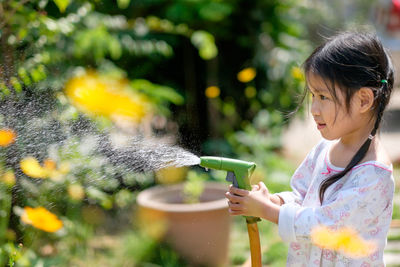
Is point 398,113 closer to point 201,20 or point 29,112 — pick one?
point 201,20

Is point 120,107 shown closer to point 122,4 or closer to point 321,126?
point 122,4

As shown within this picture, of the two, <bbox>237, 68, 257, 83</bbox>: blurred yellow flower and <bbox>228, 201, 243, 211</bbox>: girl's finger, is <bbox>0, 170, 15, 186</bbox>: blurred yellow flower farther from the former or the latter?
<bbox>237, 68, 257, 83</bbox>: blurred yellow flower

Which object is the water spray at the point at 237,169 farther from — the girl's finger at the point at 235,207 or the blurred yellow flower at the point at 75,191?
the blurred yellow flower at the point at 75,191

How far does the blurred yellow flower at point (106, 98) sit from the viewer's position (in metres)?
2.34

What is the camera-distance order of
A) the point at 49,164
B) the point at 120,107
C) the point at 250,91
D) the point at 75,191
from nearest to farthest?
the point at 49,164
the point at 75,191
the point at 120,107
the point at 250,91

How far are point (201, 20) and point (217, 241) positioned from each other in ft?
6.24

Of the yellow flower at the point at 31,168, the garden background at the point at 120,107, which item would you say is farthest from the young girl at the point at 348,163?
the yellow flower at the point at 31,168

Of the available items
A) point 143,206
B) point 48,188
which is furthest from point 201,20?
point 48,188

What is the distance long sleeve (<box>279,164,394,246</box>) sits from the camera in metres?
1.38

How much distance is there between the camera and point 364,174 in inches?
55.8

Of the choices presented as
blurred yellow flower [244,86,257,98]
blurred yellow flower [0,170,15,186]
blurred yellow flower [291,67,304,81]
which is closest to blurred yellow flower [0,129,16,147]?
blurred yellow flower [0,170,15,186]

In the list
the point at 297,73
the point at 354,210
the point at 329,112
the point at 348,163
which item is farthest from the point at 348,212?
the point at 297,73

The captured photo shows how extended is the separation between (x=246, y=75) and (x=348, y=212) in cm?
256

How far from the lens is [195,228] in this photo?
256 cm
